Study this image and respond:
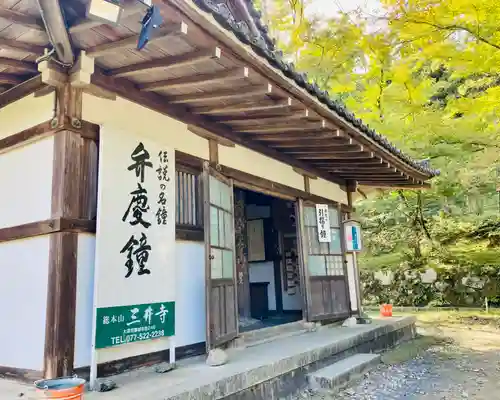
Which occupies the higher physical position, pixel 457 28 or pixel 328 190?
pixel 457 28

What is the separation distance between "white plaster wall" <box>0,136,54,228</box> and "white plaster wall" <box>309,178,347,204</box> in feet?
15.2

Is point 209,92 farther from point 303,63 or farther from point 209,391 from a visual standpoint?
point 303,63

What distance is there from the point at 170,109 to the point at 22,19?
185 cm

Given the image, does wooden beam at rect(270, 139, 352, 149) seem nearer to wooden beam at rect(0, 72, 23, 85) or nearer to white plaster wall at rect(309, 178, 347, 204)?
white plaster wall at rect(309, 178, 347, 204)

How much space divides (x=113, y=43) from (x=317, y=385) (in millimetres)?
4059

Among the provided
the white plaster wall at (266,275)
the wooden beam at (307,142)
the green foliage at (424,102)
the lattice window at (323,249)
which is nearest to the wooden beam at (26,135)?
the wooden beam at (307,142)

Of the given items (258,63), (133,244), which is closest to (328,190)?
(258,63)

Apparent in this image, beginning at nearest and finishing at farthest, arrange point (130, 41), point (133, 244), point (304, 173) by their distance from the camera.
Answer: point (130, 41) < point (133, 244) < point (304, 173)

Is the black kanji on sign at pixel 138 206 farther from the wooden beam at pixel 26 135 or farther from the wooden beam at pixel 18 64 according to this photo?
the wooden beam at pixel 18 64

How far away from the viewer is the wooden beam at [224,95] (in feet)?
12.7

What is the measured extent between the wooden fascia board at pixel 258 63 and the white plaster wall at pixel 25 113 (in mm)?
1644

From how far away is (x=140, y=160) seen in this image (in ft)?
12.7

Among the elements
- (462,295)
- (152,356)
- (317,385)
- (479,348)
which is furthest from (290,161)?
(462,295)

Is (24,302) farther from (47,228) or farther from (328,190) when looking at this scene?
(328,190)
